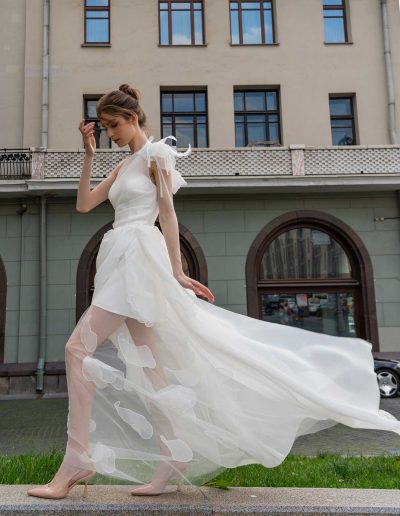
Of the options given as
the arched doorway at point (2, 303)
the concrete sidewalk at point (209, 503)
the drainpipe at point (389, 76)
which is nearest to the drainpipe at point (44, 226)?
the arched doorway at point (2, 303)

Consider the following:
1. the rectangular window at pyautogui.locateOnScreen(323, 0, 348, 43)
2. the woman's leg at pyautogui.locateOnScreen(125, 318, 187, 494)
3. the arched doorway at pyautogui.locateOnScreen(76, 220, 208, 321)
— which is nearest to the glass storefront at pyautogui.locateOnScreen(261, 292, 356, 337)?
the arched doorway at pyautogui.locateOnScreen(76, 220, 208, 321)

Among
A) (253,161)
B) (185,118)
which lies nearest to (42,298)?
(185,118)

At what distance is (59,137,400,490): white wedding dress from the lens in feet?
9.02

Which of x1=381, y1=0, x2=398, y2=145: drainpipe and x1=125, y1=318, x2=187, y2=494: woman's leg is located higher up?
x1=381, y1=0, x2=398, y2=145: drainpipe

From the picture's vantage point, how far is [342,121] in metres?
16.5

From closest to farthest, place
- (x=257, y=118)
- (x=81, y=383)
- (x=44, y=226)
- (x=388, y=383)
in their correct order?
(x=81, y=383), (x=388, y=383), (x=44, y=226), (x=257, y=118)

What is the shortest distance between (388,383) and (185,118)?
10.2 metres

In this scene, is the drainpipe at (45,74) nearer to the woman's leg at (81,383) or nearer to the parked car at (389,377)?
the parked car at (389,377)

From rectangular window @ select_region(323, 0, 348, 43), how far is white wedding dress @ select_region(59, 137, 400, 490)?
53.2 ft

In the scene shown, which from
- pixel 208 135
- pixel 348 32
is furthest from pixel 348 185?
pixel 348 32

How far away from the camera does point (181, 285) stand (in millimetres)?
3045

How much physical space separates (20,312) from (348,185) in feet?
34.5

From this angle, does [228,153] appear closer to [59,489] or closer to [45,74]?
[45,74]

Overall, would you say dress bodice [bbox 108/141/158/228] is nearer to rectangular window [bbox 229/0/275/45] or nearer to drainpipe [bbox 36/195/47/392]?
drainpipe [bbox 36/195/47/392]
